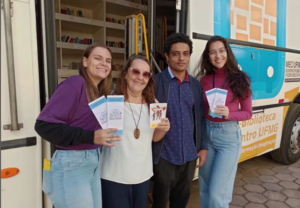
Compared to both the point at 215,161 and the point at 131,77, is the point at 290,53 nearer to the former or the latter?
the point at 215,161

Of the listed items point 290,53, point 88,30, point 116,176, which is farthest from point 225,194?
point 88,30

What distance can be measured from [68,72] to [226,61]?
7.57 feet

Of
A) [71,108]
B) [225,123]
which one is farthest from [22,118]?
[225,123]

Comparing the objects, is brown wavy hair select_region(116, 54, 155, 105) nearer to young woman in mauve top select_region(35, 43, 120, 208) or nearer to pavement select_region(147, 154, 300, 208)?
young woman in mauve top select_region(35, 43, 120, 208)

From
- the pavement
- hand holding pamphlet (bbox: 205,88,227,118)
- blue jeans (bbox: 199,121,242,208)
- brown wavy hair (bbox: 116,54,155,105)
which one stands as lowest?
the pavement

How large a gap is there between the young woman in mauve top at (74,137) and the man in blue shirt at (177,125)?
0.55 m

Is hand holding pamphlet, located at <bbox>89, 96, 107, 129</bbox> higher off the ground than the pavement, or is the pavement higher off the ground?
hand holding pamphlet, located at <bbox>89, 96, 107, 129</bbox>

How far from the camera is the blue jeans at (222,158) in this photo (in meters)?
2.00

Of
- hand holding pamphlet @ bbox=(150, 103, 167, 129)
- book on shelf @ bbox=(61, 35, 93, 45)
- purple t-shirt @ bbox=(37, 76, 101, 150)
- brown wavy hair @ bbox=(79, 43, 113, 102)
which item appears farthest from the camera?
book on shelf @ bbox=(61, 35, 93, 45)

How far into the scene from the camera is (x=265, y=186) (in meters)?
3.41

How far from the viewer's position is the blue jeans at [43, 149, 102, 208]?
1333mm

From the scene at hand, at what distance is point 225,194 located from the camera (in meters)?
2.04

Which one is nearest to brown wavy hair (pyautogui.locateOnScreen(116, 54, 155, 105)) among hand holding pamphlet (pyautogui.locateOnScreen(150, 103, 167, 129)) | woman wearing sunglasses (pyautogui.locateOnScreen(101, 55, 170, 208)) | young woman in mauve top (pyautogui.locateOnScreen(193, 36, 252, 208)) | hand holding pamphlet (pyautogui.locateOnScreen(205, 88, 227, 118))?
woman wearing sunglasses (pyautogui.locateOnScreen(101, 55, 170, 208))

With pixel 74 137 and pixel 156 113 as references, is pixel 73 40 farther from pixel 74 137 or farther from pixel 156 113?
pixel 74 137
